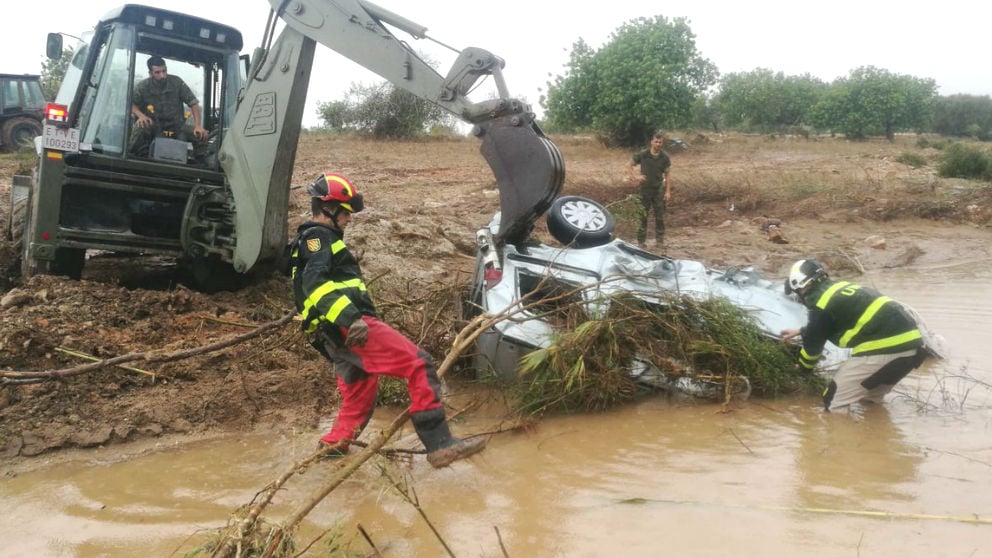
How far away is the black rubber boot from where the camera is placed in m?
4.04

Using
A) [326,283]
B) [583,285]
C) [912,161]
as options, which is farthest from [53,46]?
[912,161]

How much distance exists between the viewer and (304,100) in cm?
651

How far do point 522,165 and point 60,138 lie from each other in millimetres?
3808

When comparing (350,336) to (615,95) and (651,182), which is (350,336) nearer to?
(651,182)

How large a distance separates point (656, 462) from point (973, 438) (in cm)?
208

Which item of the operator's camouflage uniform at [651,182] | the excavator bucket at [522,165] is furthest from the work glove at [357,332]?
the operator's camouflage uniform at [651,182]

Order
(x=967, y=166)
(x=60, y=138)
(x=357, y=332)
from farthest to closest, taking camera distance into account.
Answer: (x=967, y=166) → (x=60, y=138) → (x=357, y=332)

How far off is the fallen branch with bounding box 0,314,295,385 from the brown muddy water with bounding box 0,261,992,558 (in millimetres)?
565

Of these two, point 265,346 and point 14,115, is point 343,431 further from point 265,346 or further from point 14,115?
point 14,115

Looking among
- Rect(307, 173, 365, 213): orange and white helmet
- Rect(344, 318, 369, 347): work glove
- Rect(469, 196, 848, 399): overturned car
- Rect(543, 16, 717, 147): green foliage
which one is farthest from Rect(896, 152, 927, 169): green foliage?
Rect(344, 318, 369, 347): work glove

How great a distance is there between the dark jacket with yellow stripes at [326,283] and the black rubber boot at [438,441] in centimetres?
63

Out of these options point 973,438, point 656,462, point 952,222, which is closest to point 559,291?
point 656,462

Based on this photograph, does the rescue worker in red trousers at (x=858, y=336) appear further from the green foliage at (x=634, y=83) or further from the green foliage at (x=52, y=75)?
the green foliage at (x=52, y=75)

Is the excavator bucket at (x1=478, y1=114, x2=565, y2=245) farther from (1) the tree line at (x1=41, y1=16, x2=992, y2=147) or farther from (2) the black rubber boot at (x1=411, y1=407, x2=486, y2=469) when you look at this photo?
(1) the tree line at (x1=41, y1=16, x2=992, y2=147)
